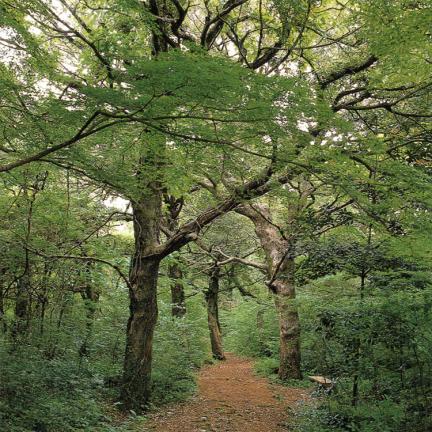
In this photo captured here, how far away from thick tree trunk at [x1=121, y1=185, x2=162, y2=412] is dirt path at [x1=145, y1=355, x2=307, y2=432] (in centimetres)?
55

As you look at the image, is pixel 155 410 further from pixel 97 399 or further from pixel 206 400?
pixel 206 400

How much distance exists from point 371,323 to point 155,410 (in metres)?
4.37

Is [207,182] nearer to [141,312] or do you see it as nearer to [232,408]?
[141,312]

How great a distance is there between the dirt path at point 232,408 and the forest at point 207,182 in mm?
68

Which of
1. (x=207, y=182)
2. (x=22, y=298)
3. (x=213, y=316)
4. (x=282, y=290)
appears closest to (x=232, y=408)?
(x=282, y=290)

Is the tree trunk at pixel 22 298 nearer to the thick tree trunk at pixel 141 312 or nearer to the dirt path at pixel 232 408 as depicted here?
the thick tree trunk at pixel 141 312

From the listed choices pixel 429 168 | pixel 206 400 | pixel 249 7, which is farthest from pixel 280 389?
pixel 249 7

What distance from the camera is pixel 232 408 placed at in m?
8.52

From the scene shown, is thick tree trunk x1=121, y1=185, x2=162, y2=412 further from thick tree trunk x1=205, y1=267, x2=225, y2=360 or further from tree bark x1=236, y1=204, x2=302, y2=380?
thick tree trunk x1=205, y1=267, x2=225, y2=360

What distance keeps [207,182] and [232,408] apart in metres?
5.20

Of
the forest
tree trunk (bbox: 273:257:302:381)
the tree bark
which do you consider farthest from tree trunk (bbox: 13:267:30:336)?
tree trunk (bbox: 273:257:302:381)

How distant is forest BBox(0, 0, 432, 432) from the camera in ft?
12.1

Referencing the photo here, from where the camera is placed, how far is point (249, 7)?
7.57 metres

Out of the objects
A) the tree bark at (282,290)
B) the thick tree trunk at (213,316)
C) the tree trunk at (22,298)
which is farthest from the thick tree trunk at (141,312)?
the thick tree trunk at (213,316)
